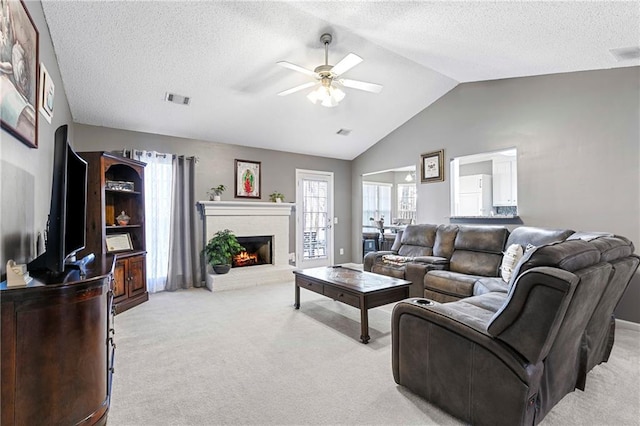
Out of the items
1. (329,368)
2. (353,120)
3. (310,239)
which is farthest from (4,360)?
(310,239)

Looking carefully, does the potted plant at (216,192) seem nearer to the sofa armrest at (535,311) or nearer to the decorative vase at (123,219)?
the decorative vase at (123,219)

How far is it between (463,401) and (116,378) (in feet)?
7.71

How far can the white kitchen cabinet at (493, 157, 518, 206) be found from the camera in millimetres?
6297

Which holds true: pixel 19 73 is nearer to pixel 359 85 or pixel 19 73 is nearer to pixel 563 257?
pixel 359 85

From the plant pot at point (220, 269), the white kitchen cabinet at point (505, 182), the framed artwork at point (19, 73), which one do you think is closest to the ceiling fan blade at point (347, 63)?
the framed artwork at point (19, 73)

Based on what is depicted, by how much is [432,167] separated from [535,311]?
13.4 feet

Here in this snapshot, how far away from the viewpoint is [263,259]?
19.5ft

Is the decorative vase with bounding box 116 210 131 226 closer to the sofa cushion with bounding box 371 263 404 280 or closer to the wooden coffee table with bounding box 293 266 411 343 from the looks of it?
the wooden coffee table with bounding box 293 266 411 343

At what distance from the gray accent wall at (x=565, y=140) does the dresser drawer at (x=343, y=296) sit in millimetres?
2692

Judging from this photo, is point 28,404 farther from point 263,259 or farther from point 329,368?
point 263,259

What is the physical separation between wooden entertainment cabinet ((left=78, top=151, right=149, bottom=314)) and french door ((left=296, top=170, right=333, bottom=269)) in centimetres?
289

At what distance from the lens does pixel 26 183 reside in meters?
2.04

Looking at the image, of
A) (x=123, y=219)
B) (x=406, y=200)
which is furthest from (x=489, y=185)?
(x=123, y=219)

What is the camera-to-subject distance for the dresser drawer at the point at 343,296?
9.79 feet
